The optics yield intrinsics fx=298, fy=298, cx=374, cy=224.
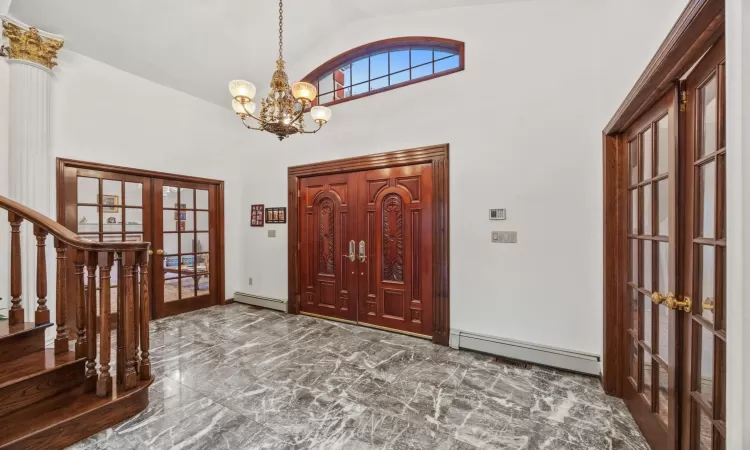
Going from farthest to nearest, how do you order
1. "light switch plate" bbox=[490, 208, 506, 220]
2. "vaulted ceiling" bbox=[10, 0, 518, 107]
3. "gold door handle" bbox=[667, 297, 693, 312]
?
1. "vaulted ceiling" bbox=[10, 0, 518, 107]
2. "light switch plate" bbox=[490, 208, 506, 220]
3. "gold door handle" bbox=[667, 297, 693, 312]

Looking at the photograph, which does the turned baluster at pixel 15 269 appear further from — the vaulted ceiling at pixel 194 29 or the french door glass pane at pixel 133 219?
the vaulted ceiling at pixel 194 29

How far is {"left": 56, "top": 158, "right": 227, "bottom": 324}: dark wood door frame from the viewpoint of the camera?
3.28m

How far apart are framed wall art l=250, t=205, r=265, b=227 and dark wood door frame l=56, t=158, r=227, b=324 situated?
0.48m

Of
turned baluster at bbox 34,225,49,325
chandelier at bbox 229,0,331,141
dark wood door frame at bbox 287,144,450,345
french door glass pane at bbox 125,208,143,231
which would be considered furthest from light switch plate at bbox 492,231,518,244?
french door glass pane at bbox 125,208,143,231

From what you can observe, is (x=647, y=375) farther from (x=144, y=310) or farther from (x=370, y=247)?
(x=144, y=310)

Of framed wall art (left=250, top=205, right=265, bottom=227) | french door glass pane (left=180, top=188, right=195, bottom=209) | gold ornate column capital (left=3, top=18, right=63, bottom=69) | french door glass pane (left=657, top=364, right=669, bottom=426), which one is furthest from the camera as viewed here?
framed wall art (left=250, top=205, right=265, bottom=227)

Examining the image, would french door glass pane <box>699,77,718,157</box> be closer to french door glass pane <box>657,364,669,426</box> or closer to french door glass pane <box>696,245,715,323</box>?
french door glass pane <box>696,245,715,323</box>

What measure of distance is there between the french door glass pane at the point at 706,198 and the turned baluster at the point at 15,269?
387cm

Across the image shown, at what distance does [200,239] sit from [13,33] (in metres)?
2.85

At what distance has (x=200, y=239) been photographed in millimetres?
4680

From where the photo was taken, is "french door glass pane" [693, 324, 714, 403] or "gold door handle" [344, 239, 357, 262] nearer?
"french door glass pane" [693, 324, 714, 403]

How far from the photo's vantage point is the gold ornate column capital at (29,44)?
9.41 feet

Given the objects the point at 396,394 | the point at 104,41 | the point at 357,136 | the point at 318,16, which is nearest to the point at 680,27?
the point at 396,394

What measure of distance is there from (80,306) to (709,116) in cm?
363
